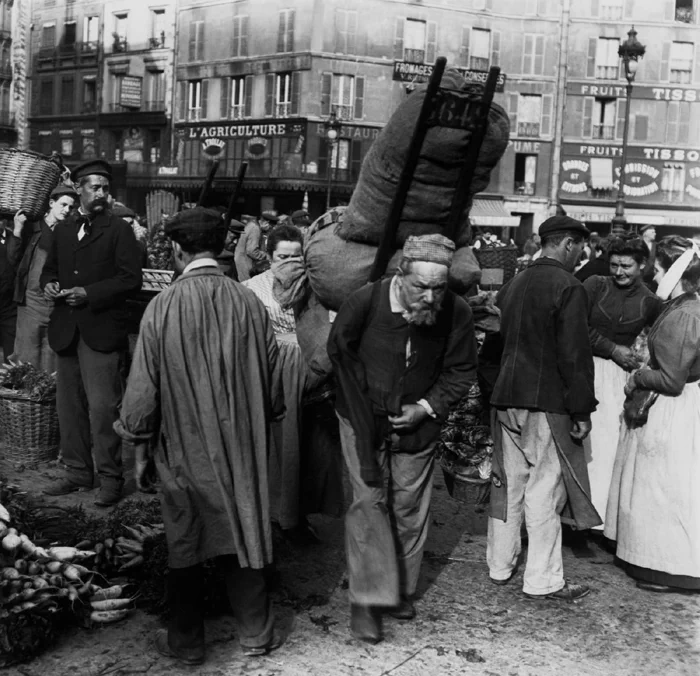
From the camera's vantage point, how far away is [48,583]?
4.05 meters

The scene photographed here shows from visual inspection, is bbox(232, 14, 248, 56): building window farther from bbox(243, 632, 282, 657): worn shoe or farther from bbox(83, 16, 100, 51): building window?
bbox(243, 632, 282, 657): worn shoe

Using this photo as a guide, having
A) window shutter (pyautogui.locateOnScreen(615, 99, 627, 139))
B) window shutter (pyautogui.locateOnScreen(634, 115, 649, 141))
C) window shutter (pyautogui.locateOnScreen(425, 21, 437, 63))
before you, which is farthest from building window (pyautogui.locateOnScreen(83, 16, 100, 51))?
window shutter (pyautogui.locateOnScreen(634, 115, 649, 141))

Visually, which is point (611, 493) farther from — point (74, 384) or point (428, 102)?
point (74, 384)

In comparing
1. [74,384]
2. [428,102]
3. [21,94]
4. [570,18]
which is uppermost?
[570,18]

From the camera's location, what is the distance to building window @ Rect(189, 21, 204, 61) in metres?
35.5

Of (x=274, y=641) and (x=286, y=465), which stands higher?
(x=286, y=465)

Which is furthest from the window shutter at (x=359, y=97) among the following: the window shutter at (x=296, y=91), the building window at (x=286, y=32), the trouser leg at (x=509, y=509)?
the trouser leg at (x=509, y=509)

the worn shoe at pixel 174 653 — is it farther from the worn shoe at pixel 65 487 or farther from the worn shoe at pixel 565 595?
the worn shoe at pixel 65 487

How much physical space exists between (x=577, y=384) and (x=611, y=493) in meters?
1.05

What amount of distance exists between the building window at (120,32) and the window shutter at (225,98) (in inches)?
472

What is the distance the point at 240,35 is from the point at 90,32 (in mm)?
13751

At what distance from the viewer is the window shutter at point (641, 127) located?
41219 mm

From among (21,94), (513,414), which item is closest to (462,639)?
(513,414)

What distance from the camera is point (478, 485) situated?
550cm
